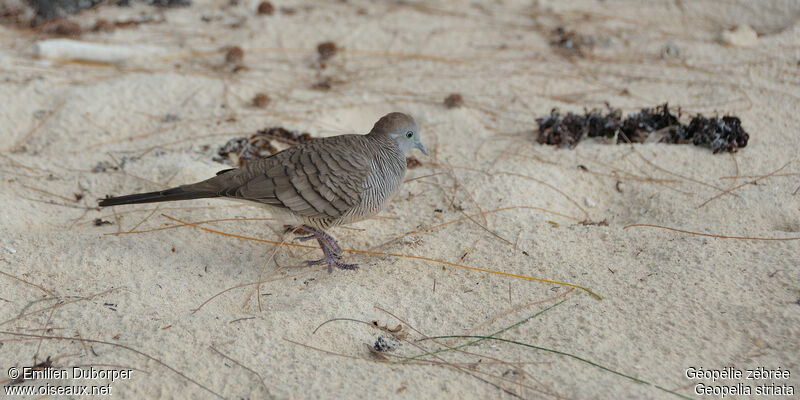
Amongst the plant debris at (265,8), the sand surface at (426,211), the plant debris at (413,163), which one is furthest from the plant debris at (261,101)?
the plant debris at (265,8)

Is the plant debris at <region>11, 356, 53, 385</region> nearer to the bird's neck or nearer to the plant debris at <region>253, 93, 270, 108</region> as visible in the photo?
the bird's neck

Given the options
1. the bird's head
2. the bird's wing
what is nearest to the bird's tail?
the bird's wing

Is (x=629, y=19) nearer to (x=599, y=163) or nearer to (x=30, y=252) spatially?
(x=599, y=163)

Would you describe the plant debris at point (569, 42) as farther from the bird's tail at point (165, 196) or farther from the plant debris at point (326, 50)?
the bird's tail at point (165, 196)

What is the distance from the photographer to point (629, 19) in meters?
7.11

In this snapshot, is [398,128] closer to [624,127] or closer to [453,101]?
[453,101]

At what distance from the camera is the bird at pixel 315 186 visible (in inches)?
139

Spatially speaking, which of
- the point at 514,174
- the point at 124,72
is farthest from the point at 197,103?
the point at 514,174

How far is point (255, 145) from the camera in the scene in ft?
16.5

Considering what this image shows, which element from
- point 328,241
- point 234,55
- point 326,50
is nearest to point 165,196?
point 328,241

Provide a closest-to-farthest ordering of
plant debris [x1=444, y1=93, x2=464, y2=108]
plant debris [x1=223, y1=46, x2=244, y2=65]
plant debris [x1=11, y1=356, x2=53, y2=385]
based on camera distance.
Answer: plant debris [x1=11, y1=356, x2=53, y2=385], plant debris [x1=444, y1=93, x2=464, y2=108], plant debris [x1=223, y1=46, x2=244, y2=65]

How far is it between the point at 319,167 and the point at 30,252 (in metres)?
1.84

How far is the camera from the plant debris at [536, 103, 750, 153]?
192 inches

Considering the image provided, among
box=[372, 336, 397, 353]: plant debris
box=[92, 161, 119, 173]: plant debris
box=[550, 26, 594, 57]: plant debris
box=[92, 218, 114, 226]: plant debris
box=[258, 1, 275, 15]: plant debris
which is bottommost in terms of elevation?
box=[372, 336, 397, 353]: plant debris
